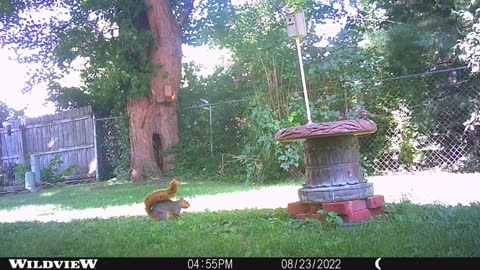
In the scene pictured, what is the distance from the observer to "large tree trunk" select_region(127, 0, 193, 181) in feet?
36.0

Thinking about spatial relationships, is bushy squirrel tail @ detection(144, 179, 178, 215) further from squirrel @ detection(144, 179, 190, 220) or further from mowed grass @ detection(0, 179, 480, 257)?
mowed grass @ detection(0, 179, 480, 257)

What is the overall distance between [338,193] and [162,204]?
5.62 ft

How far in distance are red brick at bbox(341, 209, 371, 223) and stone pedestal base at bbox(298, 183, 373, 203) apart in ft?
0.44

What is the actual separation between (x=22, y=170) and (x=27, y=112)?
745 centimetres

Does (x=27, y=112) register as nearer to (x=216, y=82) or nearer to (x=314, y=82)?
(x=216, y=82)

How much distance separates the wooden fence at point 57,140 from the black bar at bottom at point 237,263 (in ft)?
34.1

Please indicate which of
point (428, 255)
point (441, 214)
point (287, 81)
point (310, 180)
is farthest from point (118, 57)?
point (428, 255)

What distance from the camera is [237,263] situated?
2676 millimetres

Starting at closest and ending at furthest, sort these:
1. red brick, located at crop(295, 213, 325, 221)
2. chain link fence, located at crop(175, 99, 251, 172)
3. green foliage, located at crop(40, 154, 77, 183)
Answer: red brick, located at crop(295, 213, 325, 221) < chain link fence, located at crop(175, 99, 251, 172) < green foliage, located at crop(40, 154, 77, 183)

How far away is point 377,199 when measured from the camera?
421 centimetres

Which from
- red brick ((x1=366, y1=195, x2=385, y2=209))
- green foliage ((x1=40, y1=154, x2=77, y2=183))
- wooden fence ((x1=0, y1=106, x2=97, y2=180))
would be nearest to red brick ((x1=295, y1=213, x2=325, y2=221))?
red brick ((x1=366, y1=195, x2=385, y2=209))

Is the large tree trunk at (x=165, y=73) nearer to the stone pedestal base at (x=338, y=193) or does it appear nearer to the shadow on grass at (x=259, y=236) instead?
the shadow on grass at (x=259, y=236)

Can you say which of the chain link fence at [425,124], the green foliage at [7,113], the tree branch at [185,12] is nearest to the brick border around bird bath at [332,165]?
the chain link fence at [425,124]

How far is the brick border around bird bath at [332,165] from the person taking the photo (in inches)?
161
